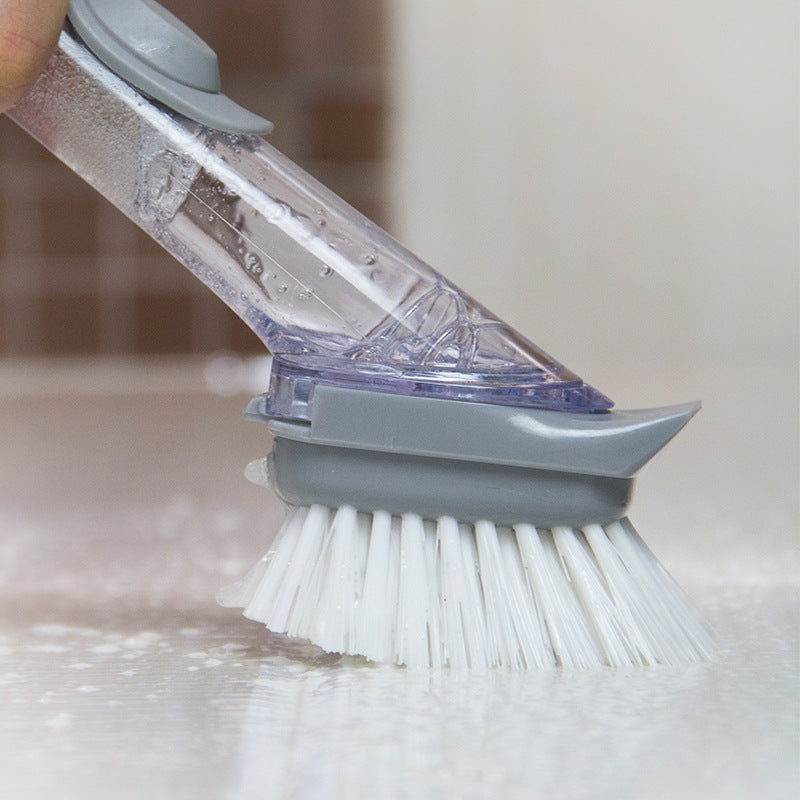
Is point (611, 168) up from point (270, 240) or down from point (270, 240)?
up

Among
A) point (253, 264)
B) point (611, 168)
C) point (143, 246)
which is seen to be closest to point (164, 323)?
point (143, 246)

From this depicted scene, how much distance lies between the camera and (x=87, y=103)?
20.1 inches

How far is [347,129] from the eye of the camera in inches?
121

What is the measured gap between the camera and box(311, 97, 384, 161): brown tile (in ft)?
10.0

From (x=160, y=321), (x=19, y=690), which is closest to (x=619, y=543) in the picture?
(x=19, y=690)

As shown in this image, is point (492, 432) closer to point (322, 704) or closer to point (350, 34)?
point (322, 704)

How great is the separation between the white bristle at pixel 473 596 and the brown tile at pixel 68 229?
104 inches

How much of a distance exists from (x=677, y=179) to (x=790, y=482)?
2035 millimetres

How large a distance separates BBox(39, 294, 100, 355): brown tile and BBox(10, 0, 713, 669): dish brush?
2.54 m

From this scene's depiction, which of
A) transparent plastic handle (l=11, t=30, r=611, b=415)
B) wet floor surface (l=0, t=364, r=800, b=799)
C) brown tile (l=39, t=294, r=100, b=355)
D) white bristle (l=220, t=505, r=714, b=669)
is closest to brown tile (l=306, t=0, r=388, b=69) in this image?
brown tile (l=39, t=294, r=100, b=355)

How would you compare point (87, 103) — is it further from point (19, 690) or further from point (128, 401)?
point (128, 401)

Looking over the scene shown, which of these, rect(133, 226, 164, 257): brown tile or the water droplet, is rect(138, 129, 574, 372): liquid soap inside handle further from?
rect(133, 226, 164, 257): brown tile

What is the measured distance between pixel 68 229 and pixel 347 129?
81 cm

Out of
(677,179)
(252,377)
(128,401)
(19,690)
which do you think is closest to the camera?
(19,690)
